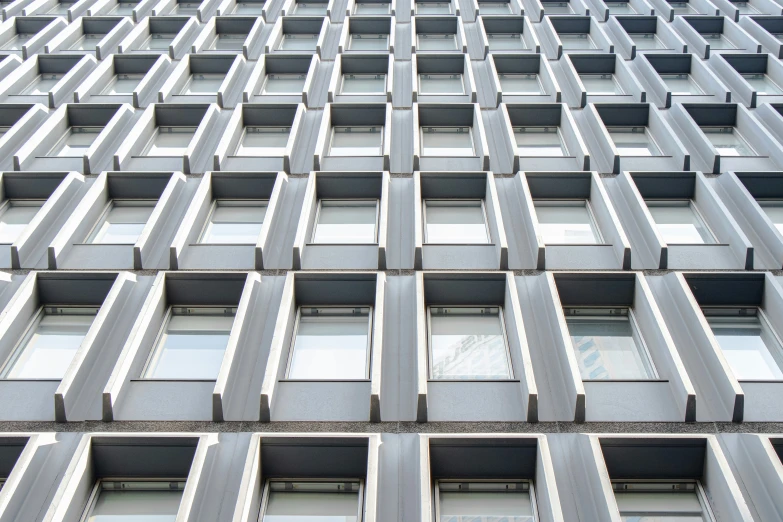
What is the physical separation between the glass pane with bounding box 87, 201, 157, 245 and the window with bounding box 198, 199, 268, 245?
5.60 feet

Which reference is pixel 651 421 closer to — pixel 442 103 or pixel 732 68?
pixel 442 103

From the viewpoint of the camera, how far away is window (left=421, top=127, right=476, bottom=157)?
2200 centimetres

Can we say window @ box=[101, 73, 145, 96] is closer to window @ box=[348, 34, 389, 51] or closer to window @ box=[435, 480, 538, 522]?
window @ box=[348, 34, 389, 51]

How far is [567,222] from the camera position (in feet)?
62.2

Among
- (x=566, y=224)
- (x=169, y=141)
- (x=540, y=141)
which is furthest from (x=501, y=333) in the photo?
(x=169, y=141)

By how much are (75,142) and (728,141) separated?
20.2 m

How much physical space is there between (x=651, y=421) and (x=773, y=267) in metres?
5.86

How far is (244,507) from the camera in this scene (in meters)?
11.3

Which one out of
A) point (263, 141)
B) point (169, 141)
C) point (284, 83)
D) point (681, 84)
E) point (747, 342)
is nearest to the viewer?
point (747, 342)

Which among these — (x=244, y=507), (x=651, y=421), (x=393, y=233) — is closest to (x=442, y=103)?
(x=393, y=233)

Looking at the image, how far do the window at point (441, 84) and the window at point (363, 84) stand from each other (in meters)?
1.41

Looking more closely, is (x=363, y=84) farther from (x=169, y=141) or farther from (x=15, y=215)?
(x=15, y=215)

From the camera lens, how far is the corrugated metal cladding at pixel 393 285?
12.5 meters

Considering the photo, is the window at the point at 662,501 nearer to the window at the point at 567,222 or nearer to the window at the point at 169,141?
the window at the point at 567,222
